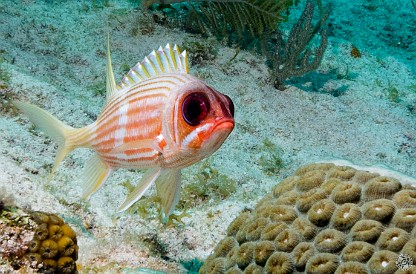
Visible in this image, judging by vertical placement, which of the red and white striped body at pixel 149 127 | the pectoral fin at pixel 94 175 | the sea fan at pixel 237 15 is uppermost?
the red and white striped body at pixel 149 127

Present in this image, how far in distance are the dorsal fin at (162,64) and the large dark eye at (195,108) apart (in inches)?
13.6

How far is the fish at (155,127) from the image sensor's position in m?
1.79

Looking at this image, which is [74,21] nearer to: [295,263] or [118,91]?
[118,91]

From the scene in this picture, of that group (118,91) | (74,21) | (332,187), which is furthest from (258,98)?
(118,91)

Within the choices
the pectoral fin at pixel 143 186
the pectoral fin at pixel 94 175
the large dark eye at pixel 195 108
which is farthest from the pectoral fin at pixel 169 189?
the large dark eye at pixel 195 108

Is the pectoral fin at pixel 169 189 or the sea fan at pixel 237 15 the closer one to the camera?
the pectoral fin at pixel 169 189

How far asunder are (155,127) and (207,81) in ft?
14.8

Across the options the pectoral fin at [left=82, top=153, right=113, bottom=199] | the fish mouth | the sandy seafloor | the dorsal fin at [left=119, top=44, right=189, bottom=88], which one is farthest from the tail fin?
the sandy seafloor

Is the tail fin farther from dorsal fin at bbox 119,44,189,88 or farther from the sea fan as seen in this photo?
the sea fan

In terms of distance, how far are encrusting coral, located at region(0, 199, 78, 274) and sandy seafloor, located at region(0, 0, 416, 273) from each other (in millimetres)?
482

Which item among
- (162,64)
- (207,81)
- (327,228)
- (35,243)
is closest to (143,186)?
(162,64)

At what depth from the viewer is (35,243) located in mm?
2396

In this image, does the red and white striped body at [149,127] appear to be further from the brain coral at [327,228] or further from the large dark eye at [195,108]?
the brain coral at [327,228]

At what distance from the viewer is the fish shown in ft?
5.87
